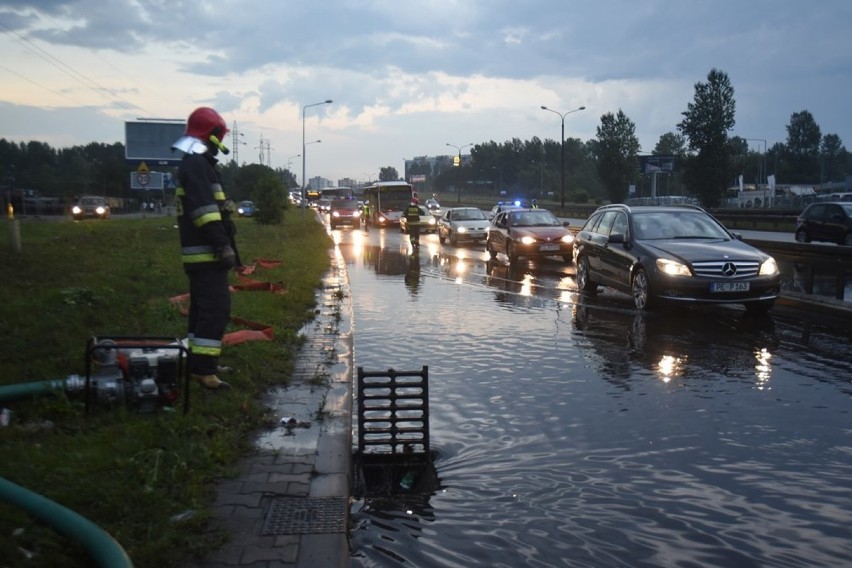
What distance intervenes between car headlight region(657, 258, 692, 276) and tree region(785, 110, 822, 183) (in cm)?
13603

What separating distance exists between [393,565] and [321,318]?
7.32 m

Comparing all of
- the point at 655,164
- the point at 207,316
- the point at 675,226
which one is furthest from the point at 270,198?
the point at 655,164

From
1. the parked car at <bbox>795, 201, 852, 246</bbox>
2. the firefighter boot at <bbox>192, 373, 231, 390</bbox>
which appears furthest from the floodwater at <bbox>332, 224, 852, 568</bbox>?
the parked car at <bbox>795, 201, 852, 246</bbox>

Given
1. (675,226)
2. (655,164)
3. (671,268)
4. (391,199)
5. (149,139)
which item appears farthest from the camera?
(655,164)

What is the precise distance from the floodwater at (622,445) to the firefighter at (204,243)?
181 cm

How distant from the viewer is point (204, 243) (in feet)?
20.6

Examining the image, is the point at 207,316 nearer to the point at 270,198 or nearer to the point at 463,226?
the point at 463,226

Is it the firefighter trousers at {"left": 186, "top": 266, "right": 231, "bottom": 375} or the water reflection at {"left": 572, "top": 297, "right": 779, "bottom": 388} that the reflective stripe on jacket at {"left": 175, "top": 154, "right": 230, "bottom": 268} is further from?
the water reflection at {"left": 572, "top": 297, "right": 779, "bottom": 388}

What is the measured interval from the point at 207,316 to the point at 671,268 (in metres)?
7.62

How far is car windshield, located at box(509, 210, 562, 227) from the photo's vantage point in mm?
23484

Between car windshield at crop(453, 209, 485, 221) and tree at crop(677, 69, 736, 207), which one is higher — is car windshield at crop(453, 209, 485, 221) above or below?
below

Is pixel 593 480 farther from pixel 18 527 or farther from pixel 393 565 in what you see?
pixel 18 527

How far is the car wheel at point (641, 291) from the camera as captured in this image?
40.2ft

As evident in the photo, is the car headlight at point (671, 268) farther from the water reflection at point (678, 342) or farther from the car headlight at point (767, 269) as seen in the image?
the car headlight at point (767, 269)
